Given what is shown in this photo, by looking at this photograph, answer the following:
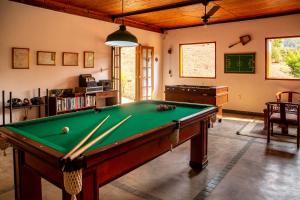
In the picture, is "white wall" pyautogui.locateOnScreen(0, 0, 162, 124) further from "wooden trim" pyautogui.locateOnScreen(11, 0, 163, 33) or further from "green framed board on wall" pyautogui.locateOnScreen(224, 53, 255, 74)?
"green framed board on wall" pyautogui.locateOnScreen(224, 53, 255, 74)

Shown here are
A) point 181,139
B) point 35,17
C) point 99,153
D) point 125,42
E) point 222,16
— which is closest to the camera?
point 99,153

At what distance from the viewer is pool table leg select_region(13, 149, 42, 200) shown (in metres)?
2.04

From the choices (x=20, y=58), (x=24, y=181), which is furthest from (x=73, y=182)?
(x=20, y=58)

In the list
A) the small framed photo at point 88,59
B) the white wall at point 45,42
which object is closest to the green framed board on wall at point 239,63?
the white wall at point 45,42

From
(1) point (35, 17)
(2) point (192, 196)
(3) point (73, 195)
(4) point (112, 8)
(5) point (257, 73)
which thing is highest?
(4) point (112, 8)

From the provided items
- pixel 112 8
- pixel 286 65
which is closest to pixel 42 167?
pixel 112 8

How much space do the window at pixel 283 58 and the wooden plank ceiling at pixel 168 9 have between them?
77 cm

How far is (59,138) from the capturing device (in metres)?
1.95

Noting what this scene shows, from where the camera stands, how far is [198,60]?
26.8 ft

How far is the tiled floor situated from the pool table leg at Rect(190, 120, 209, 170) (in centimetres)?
10

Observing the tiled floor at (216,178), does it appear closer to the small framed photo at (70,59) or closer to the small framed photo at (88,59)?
the small framed photo at (70,59)

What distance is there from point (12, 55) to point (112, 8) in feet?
7.99

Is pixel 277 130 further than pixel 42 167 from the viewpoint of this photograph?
Yes

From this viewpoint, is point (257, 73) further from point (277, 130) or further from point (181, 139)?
point (181, 139)
